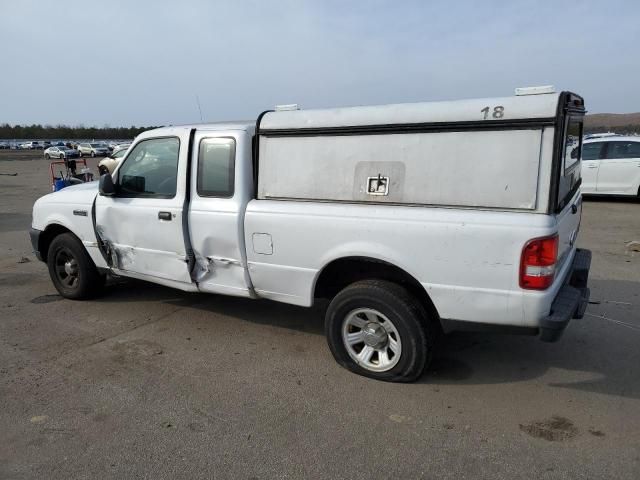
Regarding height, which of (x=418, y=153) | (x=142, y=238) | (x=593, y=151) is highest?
(x=593, y=151)

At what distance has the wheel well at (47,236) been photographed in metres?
5.60

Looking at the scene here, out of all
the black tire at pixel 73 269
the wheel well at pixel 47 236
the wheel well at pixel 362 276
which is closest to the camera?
the wheel well at pixel 362 276

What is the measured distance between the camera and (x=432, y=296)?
10.9 ft

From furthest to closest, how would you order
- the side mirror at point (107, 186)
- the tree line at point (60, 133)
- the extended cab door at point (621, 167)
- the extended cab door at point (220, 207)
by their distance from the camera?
the tree line at point (60, 133)
the extended cab door at point (621, 167)
the side mirror at point (107, 186)
the extended cab door at point (220, 207)

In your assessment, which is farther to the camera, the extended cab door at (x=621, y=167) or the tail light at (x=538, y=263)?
the extended cab door at (x=621, y=167)

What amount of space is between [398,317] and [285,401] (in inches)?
38.9

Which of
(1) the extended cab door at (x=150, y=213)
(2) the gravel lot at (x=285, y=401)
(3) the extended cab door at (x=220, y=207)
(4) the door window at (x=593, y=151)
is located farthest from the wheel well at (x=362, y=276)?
(4) the door window at (x=593, y=151)

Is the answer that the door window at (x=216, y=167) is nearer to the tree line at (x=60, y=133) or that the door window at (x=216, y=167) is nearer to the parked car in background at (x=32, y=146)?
the parked car in background at (x=32, y=146)

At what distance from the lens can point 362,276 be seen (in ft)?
12.6

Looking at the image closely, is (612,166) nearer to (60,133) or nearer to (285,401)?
(285,401)

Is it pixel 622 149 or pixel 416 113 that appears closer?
pixel 416 113

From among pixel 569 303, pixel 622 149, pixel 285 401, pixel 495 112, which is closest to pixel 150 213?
pixel 285 401

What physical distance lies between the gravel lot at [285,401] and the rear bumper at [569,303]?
574 millimetres

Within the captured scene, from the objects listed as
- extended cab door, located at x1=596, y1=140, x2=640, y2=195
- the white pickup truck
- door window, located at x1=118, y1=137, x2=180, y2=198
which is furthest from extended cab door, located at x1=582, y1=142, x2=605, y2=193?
door window, located at x1=118, y1=137, x2=180, y2=198
